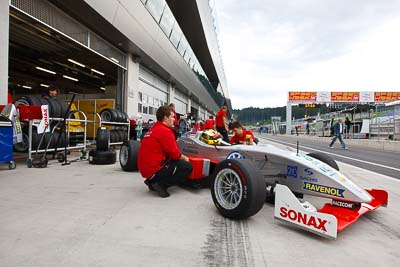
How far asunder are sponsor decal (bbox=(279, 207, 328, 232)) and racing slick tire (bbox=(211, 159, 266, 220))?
21 centimetres

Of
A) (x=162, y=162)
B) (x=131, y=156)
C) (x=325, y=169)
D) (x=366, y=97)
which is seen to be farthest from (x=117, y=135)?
(x=366, y=97)

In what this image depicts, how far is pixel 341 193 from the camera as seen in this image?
7.54 ft

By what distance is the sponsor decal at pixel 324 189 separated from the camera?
231cm

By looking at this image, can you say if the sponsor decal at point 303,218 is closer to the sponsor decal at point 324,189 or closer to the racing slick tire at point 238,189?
the racing slick tire at point 238,189

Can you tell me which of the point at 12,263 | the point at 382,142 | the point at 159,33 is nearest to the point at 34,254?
the point at 12,263

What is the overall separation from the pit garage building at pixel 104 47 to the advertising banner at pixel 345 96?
25919mm

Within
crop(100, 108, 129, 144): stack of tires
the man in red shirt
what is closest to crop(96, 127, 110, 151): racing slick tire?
crop(100, 108, 129, 144): stack of tires

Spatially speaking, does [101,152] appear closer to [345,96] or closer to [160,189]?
[160,189]

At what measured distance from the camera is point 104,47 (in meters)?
9.63

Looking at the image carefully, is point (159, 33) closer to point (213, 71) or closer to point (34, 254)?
point (34, 254)

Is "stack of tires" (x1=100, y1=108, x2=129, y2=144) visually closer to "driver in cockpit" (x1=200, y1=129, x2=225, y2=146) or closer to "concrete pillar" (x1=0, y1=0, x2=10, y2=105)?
"concrete pillar" (x1=0, y1=0, x2=10, y2=105)

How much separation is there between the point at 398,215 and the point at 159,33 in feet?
38.4

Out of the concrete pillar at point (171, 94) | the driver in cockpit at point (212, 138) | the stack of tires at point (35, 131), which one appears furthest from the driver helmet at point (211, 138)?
the concrete pillar at point (171, 94)

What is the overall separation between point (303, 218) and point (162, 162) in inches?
70.7
